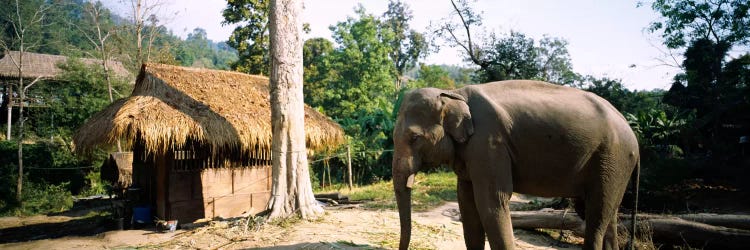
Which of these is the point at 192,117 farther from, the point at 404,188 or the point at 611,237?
the point at 611,237

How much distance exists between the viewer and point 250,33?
19078 mm

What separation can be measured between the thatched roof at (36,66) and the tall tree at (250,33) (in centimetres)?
526

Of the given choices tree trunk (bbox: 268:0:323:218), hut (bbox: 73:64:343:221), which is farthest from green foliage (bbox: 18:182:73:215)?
tree trunk (bbox: 268:0:323:218)

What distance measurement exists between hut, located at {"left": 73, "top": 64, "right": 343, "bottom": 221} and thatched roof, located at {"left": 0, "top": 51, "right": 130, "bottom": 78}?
12.0 m

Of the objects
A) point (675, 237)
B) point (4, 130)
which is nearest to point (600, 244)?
point (675, 237)

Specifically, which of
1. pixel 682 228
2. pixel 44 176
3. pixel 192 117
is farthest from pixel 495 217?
pixel 44 176

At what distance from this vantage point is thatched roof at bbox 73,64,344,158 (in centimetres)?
723

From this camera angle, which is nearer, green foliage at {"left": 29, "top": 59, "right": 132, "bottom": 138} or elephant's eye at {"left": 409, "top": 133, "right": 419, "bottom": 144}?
elephant's eye at {"left": 409, "top": 133, "right": 419, "bottom": 144}

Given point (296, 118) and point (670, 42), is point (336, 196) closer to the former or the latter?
point (296, 118)

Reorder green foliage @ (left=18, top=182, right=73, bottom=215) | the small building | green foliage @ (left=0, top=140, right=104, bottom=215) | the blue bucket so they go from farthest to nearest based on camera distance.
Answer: the small building → green foliage @ (left=0, top=140, right=104, bottom=215) → green foliage @ (left=18, top=182, right=73, bottom=215) → the blue bucket

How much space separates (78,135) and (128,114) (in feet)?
4.91

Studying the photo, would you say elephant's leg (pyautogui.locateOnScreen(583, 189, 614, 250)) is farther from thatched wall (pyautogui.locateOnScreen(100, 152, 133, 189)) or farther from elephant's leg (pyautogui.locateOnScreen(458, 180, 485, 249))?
thatched wall (pyautogui.locateOnScreen(100, 152, 133, 189))

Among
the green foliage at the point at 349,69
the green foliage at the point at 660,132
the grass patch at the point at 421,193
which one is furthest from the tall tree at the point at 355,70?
the green foliage at the point at 660,132

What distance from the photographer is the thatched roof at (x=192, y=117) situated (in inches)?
285
